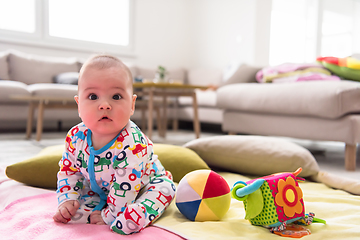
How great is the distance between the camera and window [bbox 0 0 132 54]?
4.00 m

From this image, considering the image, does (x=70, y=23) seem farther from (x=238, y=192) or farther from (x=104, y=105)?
(x=238, y=192)

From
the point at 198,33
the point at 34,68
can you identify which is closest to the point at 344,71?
the point at 34,68

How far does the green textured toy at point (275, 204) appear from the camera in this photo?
707 mm

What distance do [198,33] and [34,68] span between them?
10.2ft

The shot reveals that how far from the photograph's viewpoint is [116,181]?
2.38ft

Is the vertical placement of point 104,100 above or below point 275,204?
above

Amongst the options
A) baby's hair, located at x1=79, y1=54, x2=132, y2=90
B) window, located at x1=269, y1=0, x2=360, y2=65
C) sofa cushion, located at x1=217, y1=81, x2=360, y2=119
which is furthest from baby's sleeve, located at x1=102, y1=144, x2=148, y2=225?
window, located at x1=269, y1=0, x2=360, y2=65

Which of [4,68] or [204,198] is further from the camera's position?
[4,68]

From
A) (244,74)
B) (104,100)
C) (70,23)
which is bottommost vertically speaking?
(104,100)

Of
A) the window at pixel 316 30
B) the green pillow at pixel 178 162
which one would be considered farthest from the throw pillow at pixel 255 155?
the window at pixel 316 30

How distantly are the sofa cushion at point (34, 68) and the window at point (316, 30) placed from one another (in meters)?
3.42

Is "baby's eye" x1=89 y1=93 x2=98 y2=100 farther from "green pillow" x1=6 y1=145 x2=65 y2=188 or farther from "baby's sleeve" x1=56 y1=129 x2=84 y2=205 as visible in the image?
"green pillow" x1=6 y1=145 x2=65 y2=188

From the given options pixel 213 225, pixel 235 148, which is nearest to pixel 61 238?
pixel 213 225

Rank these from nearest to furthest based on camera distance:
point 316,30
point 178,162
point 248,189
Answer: point 248,189 < point 178,162 < point 316,30
